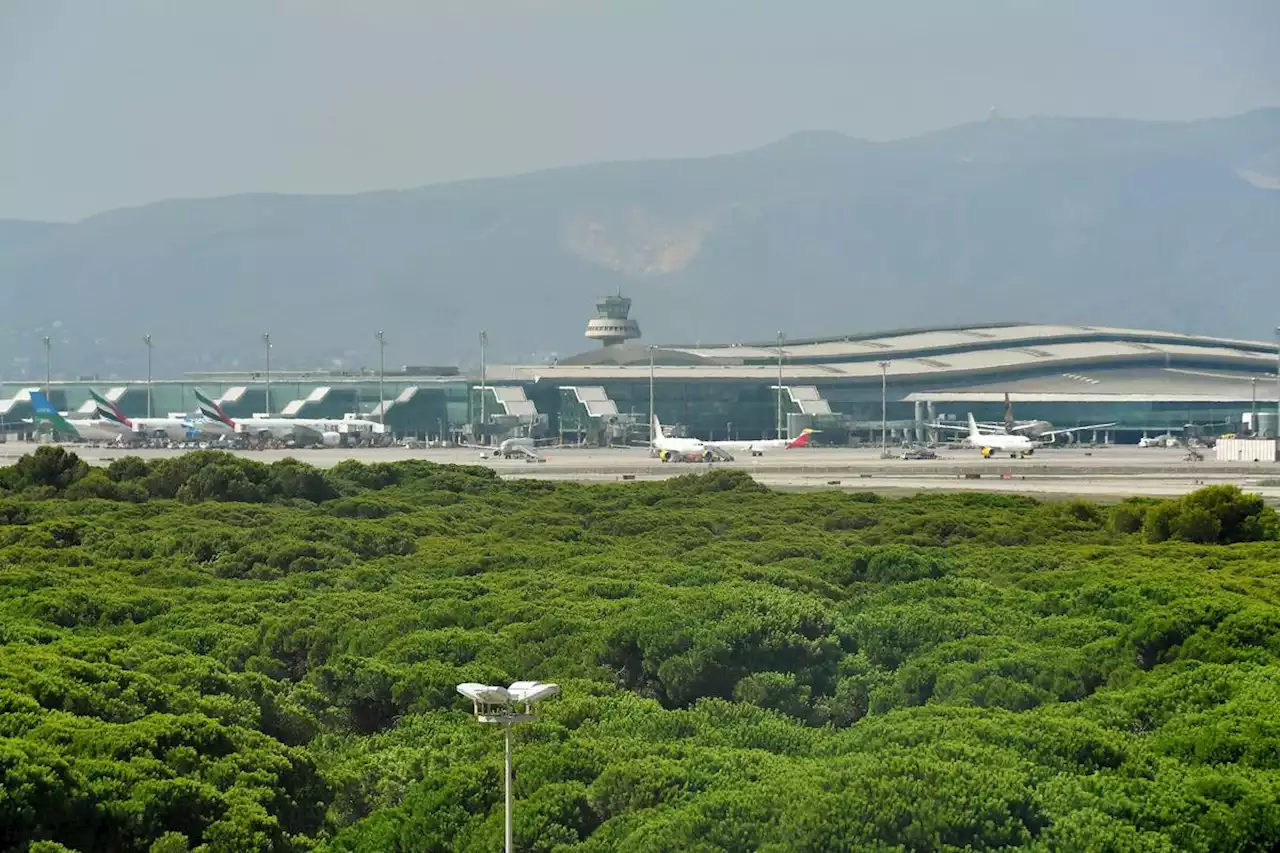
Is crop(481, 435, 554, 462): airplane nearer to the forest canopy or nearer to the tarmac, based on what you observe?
the tarmac

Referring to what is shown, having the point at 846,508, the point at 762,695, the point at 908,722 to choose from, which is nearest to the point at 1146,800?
the point at 908,722

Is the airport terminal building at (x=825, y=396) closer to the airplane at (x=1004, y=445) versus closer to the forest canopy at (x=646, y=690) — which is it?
the airplane at (x=1004, y=445)

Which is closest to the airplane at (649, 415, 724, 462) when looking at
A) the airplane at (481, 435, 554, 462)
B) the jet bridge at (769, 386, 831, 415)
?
the airplane at (481, 435, 554, 462)

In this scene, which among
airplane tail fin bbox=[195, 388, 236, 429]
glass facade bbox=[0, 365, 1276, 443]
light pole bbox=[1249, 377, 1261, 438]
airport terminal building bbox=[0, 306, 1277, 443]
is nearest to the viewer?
airplane tail fin bbox=[195, 388, 236, 429]

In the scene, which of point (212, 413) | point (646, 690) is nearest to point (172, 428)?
point (212, 413)

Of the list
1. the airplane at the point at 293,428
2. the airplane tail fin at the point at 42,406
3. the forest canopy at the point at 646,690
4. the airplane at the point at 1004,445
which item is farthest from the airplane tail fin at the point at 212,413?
the forest canopy at the point at 646,690

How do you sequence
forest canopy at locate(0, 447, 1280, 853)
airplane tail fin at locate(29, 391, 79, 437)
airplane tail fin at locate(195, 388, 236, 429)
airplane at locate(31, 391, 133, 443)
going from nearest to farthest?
forest canopy at locate(0, 447, 1280, 853) < airplane at locate(31, 391, 133, 443) < airplane tail fin at locate(195, 388, 236, 429) < airplane tail fin at locate(29, 391, 79, 437)

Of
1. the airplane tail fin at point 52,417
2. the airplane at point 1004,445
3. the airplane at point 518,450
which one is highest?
the airplane tail fin at point 52,417

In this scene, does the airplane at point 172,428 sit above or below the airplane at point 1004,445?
above
